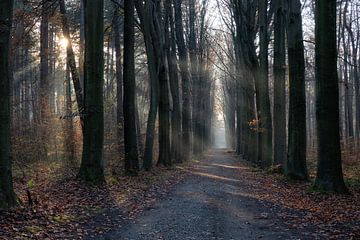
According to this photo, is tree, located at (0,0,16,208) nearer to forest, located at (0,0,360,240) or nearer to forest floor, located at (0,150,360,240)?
forest, located at (0,0,360,240)

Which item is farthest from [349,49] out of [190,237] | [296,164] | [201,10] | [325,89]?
[190,237]

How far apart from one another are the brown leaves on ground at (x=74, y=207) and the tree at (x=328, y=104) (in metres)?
4.68

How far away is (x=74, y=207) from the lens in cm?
918

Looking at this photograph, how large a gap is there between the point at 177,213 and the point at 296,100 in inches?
271

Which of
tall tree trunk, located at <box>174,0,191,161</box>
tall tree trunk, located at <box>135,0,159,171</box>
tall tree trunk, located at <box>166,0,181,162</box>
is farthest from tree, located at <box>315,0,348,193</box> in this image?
tall tree trunk, located at <box>174,0,191,161</box>

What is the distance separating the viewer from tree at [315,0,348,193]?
35.6ft

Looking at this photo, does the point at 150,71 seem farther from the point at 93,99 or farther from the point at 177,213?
the point at 177,213

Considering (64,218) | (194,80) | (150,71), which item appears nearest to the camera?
(64,218)

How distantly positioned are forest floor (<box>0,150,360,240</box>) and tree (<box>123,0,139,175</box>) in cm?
253

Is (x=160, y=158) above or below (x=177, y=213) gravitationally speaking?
above

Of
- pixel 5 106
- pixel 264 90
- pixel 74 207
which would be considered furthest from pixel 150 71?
pixel 5 106

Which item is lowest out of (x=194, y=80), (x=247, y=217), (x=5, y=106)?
(x=247, y=217)

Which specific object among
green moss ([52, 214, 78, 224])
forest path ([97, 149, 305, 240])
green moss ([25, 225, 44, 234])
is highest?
green moss ([25, 225, 44, 234])

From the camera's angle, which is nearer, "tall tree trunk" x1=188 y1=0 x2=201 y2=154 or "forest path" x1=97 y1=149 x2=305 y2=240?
"forest path" x1=97 y1=149 x2=305 y2=240
